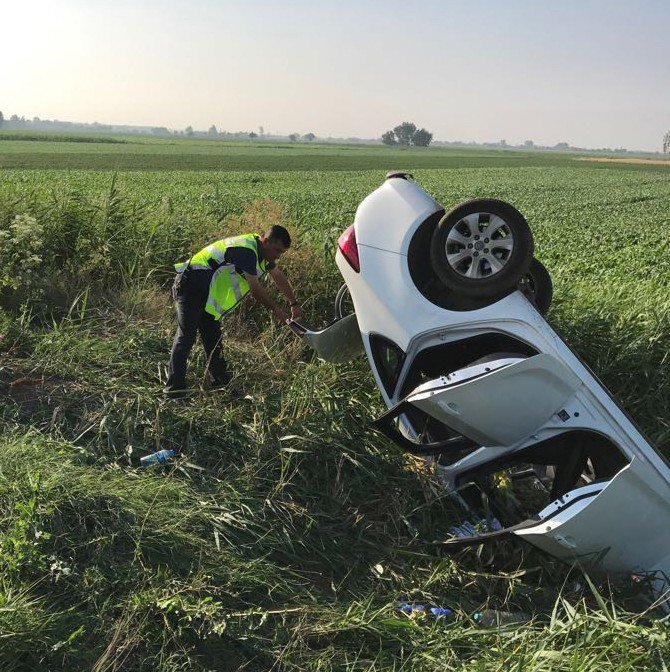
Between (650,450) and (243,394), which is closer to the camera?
(650,450)

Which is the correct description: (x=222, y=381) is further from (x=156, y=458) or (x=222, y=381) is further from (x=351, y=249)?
(x=351, y=249)

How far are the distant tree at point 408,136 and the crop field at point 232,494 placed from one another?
152 metres

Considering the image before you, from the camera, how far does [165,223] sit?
6734mm

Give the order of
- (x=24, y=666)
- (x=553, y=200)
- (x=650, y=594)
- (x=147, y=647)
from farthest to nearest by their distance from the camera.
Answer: (x=553, y=200) < (x=650, y=594) < (x=147, y=647) < (x=24, y=666)

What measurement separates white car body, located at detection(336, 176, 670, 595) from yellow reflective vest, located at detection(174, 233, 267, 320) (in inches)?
49.5

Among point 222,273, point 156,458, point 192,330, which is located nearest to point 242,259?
point 222,273

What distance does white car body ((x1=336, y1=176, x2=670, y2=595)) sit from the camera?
302 centimetres

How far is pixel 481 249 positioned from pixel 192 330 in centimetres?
240

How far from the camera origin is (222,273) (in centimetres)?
493

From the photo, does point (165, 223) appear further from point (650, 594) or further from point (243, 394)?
point (650, 594)

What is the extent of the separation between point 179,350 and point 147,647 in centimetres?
248

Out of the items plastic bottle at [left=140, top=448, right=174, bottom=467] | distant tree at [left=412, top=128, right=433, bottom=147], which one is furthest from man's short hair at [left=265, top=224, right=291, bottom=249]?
distant tree at [left=412, top=128, right=433, bottom=147]

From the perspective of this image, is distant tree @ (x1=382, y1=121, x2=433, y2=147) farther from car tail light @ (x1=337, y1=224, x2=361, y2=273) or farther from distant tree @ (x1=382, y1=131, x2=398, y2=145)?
car tail light @ (x1=337, y1=224, x2=361, y2=273)

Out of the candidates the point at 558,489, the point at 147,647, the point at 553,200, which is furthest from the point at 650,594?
the point at 553,200
